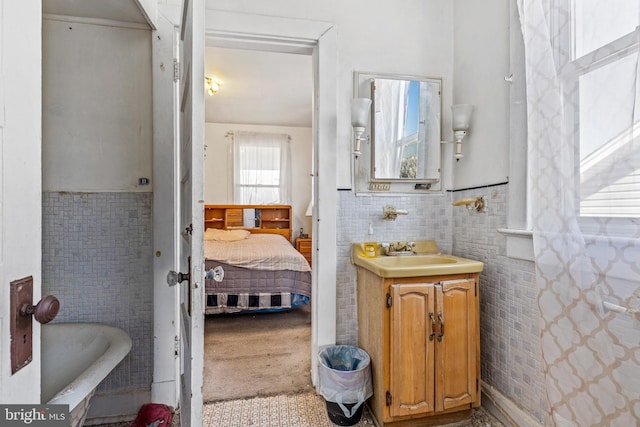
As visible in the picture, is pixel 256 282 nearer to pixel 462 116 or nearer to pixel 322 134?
pixel 322 134

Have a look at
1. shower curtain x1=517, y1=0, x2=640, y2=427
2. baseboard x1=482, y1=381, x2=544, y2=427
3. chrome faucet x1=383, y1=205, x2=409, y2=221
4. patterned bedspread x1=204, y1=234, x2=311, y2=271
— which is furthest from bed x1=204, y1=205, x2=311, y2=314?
shower curtain x1=517, y1=0, x2=640, y2=427

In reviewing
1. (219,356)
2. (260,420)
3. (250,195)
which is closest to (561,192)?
(260,420)

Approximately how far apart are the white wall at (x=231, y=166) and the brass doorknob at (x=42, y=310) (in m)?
4.76

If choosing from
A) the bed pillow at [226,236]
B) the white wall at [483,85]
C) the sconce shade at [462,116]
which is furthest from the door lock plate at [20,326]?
the bed pillow at [226,236]

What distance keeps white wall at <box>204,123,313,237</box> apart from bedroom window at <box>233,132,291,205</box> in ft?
0.41

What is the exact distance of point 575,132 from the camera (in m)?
1.13

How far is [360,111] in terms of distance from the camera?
5.94 feet

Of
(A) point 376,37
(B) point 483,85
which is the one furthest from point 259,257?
(B) point 483,85

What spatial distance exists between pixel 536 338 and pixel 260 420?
1467 millimetres

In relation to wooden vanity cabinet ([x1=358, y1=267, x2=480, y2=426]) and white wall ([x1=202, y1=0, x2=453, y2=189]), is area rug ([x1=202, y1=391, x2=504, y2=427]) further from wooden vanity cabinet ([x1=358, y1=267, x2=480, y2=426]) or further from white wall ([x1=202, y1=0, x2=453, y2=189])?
white wall ([x1=202, y1=0, x2=453, y2=189])

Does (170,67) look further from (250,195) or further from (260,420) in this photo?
(250,195)

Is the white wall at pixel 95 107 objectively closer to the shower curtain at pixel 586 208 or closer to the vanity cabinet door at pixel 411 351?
the vanity cabinet door at pixel 411 351

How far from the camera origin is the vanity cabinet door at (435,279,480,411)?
158 cm

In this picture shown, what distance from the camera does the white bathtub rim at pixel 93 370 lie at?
997 millimetres
